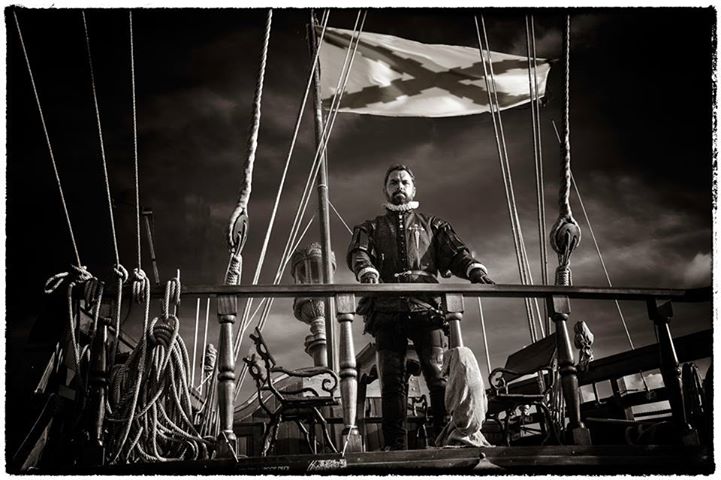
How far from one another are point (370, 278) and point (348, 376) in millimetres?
704

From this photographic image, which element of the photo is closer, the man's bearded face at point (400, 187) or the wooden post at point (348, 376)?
the wooden post at point (348, 376)

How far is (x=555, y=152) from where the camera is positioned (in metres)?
9.73

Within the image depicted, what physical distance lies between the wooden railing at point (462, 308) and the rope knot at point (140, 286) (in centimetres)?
6

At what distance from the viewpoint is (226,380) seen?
8.57ft

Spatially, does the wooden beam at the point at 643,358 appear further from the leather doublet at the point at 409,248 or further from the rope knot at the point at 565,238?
the leather doublet at the point at 409,248

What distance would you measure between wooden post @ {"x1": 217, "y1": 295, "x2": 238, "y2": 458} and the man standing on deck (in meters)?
0.79

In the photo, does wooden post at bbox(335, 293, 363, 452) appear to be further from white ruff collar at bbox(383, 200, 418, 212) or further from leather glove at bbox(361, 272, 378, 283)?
white ruff collar at bbox(383, 200, 418, 212)

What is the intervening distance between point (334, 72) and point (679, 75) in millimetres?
3293

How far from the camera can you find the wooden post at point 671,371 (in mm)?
2801

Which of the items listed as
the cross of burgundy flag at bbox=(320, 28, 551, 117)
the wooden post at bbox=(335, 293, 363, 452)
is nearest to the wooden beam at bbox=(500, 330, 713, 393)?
the wooden post at bbox=(335, 293, 363, 452)

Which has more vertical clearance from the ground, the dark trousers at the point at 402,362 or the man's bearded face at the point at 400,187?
the man's bearded face at the point at 400,187

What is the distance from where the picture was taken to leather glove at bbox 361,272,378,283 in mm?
3320

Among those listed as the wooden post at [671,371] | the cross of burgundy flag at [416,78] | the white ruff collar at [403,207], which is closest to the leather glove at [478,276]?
the white ruff collar at [403,207]
